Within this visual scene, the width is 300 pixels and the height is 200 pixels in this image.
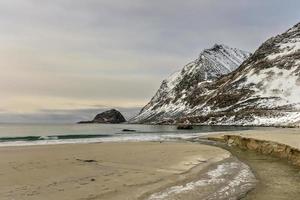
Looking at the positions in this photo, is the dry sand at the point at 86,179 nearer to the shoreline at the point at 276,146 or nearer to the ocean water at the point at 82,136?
the shoreline at the point at 276,146

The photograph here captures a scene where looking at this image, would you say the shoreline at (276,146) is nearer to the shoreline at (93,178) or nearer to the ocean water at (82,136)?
the shoreline at (93,178)

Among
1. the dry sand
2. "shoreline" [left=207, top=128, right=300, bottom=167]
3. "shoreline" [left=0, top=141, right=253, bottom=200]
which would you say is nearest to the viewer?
the dry sand

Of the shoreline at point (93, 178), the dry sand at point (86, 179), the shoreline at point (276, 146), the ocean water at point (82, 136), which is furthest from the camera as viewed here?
the ocean water at point (82, 136)

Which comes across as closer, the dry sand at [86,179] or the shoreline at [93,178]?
the dry sand at [86,179]

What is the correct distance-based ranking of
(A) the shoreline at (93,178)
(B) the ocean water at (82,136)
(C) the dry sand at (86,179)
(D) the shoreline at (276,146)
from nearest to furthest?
(C) the dry sand at (86,179) < (A) the shoreline at (93,178) < (D) the shoreline at (276,146) < (B) the ocean water at (82,136)

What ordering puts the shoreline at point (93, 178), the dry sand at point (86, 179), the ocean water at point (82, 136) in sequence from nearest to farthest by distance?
the dry sand at point (86, 179), the shoreline at point (93, 178), the ocean water at point (82, 136)

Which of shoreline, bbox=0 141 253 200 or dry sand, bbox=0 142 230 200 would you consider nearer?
dry sand, bbox=0 142 230 200

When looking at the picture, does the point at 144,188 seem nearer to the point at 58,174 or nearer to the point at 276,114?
the point at 58,174

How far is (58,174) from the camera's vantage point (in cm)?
1891

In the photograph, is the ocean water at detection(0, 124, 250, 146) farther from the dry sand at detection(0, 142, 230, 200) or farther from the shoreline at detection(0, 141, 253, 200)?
the shoreline at detection(0, 141, 253, 200)

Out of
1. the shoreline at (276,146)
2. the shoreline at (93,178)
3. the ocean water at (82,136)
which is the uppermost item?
the ocean water at (82,136)

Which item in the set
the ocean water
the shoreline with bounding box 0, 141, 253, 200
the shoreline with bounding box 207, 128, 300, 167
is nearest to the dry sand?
the shoreline with bounding box 0, 141, 253, 200

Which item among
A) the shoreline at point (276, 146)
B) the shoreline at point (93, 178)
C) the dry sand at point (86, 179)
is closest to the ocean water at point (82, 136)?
the shoreline at point (276, 146)

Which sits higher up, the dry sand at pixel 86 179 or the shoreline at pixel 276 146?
the shoreline at pixel 276 146
